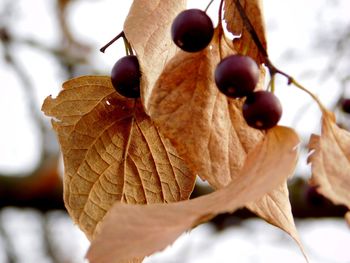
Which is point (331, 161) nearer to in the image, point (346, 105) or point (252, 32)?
point (252, 32)

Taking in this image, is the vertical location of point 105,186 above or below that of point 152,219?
below

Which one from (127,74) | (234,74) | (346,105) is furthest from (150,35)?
(346,105)

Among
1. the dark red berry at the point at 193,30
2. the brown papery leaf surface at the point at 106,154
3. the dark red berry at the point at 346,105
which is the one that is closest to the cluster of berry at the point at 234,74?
the dark red berry at the point at 193,30

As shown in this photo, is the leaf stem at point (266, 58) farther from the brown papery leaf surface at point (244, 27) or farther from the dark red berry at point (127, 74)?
the dark red berry at point (127, 74)

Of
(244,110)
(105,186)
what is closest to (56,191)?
(105,186)

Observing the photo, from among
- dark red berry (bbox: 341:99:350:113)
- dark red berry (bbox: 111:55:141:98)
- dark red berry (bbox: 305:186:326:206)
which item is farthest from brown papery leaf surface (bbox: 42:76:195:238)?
dark red berry (bbox: 305:186:326:206)

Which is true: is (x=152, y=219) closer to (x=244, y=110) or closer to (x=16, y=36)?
(x=244, y=110)
